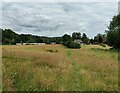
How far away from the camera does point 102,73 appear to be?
1376 cm

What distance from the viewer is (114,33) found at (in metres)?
62.5

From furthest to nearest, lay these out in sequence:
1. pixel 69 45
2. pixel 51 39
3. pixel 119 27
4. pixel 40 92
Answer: pixel 51 39, pixel 69 45, pixel 119 27, pixel 40 92

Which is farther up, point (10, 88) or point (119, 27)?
point (119, 27)

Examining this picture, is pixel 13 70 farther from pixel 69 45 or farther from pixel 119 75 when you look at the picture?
pixel 69 45

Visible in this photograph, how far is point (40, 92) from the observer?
360 inches

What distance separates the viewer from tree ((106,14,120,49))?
61.5m

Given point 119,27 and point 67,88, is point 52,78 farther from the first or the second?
point 119,27

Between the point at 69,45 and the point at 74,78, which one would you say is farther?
the point at 69,45

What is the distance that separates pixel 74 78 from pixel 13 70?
276cm

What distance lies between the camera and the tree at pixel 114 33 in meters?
61.5

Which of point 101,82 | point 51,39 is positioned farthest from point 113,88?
point 51,39

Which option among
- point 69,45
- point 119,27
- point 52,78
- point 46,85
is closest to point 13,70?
point 52,78

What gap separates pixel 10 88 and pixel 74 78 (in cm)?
343

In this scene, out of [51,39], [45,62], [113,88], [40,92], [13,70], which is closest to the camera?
[40,92]
